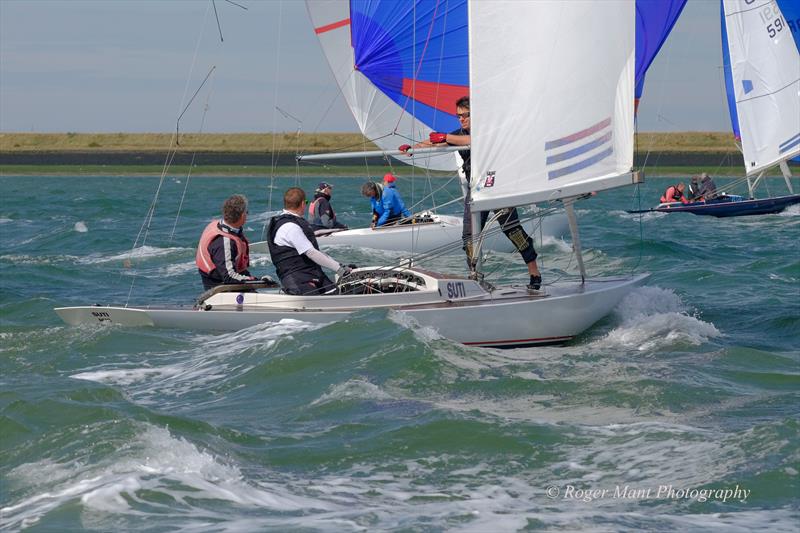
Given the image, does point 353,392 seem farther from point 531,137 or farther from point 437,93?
point 437,93

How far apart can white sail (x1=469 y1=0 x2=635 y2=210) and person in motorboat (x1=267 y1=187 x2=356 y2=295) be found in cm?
152

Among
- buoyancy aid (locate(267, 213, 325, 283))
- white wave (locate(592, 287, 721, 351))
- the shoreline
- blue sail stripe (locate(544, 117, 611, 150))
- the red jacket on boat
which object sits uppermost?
the shoreline

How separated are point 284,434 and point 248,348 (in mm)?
2616

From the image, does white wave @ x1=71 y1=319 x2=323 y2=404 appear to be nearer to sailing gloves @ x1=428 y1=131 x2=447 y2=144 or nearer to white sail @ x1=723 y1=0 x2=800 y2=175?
sailing gloves @ x1=428 y1=131 x2=447 y2=144

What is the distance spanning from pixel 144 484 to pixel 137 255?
48.7ft

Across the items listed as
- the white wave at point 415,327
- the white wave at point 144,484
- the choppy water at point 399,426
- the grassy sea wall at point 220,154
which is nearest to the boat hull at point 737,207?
the choppy water at point 399,426

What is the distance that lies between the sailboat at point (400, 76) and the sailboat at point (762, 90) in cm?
870

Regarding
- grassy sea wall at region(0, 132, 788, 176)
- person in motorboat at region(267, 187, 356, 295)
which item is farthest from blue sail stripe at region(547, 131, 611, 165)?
grassy sea wall at region(0, 132, 788, 176)

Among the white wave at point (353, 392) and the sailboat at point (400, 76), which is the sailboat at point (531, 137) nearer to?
the white wave at point (353, 392)

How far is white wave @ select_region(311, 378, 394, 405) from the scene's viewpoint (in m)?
8.06

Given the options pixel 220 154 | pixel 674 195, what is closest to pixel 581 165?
pixel 674 195

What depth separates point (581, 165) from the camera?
32.5ft

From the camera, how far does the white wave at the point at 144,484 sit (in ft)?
18.7

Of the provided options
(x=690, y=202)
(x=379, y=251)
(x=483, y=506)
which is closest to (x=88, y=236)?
(x=379, y=251)
